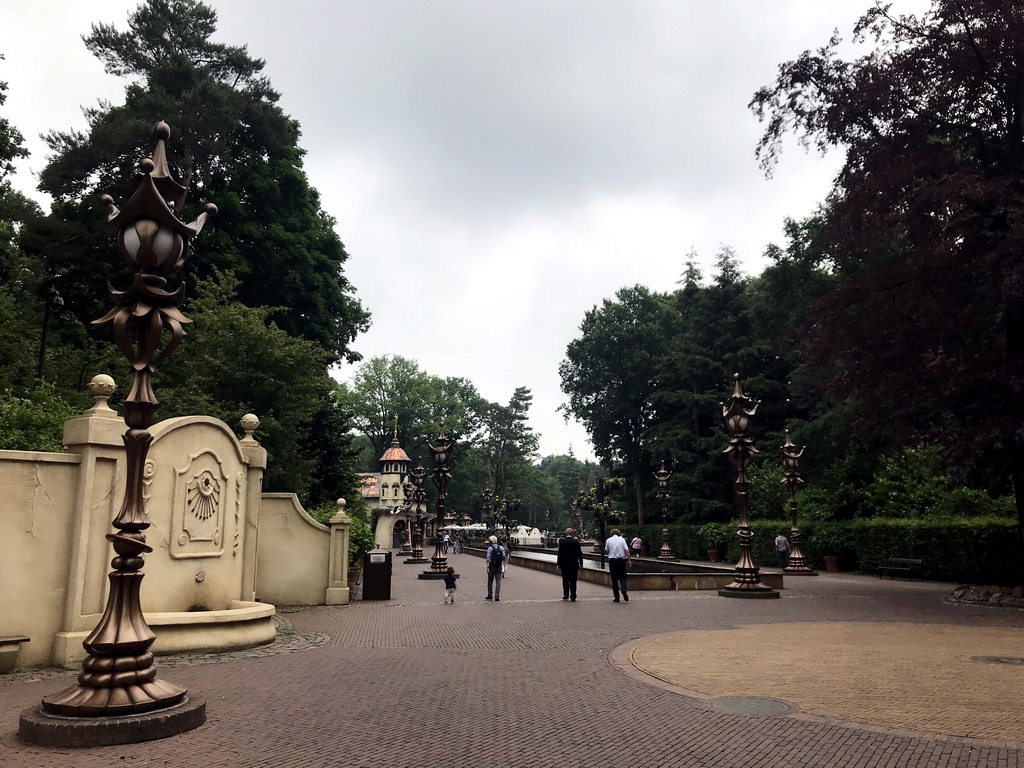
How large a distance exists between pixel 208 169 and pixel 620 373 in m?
38.2

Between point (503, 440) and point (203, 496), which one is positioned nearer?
point (203, 496)

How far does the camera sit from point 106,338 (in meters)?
32.4

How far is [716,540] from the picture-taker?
131 feet

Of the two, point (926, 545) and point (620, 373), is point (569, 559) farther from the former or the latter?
point (620, 373)

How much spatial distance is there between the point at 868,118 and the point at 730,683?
16.6 meters

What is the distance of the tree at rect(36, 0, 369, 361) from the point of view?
105 ft

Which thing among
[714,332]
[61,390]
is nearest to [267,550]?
[61,390]

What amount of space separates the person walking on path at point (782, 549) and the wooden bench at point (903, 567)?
4.52m

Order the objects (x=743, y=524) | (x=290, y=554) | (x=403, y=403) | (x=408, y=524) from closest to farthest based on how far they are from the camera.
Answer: (x=290, y=554) → (x=743, y=524) → (x=408, y=524) → (x=403, y=403)

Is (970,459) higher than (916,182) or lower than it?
lower

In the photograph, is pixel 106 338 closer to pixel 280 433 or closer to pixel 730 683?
pixel 280 433

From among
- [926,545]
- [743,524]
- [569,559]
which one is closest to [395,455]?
[926,545]

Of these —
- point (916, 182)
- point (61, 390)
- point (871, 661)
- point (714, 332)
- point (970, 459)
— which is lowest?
point (871, 661)

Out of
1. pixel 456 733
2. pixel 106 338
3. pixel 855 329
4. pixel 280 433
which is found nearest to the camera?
pixel 456 733
